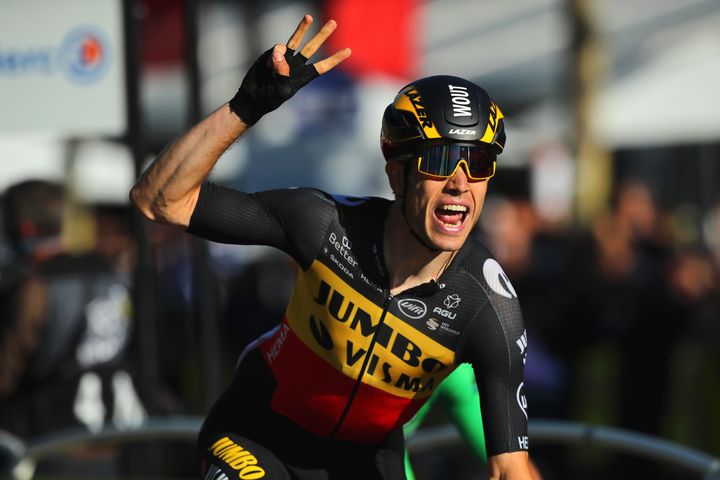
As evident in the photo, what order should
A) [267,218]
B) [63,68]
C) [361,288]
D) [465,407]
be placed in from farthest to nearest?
1. [63,68]
2. [465,407]
3. [361,288]
4. [267,218]

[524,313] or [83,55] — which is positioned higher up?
[83,55]

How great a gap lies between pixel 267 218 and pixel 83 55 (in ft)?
12.7

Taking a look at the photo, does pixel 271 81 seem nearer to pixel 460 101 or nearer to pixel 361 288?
pixel 460 101

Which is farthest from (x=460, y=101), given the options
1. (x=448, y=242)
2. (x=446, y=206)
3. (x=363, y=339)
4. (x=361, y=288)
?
(x=363, y=339)

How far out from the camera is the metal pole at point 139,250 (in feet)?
26.3

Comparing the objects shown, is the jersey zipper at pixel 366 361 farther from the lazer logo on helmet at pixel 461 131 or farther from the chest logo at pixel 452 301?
the lazer logo on helmet at pixel 461 131

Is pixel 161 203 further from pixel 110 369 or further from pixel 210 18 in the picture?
pixel 210 18

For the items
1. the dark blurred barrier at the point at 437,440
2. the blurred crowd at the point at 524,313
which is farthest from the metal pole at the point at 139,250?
the dark blurred barrier at the point at 437,440

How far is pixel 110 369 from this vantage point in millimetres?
7875

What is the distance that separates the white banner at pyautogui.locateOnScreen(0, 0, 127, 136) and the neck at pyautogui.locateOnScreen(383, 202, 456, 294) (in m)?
3.76

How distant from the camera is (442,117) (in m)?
4.44

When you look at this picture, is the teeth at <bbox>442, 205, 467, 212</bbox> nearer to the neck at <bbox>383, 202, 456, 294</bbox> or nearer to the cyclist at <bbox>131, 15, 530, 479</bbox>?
the cyclist at <bbox>131, 15, 530, 479</bbox>

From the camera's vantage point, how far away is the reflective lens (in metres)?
4.44

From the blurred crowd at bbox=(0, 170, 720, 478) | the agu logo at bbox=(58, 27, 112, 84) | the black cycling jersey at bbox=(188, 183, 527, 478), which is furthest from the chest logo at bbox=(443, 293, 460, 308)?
the agu logo at bbox=(58, 27, 112, 84)
